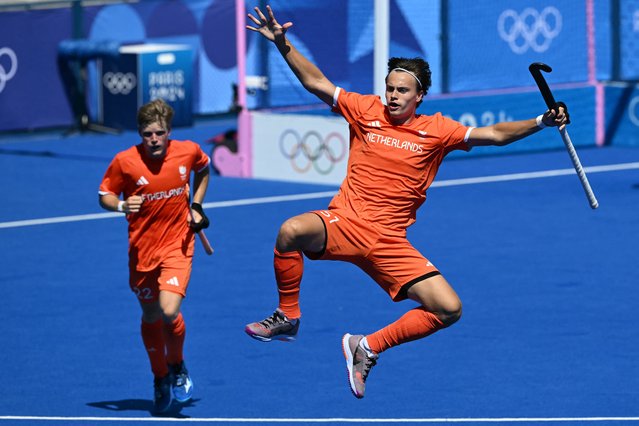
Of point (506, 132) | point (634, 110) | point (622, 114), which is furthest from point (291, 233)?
point (622, 114)

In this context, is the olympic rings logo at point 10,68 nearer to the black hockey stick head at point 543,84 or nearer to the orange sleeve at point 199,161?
the orange sleeve at point 199,161

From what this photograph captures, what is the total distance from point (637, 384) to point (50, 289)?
23.0 ft

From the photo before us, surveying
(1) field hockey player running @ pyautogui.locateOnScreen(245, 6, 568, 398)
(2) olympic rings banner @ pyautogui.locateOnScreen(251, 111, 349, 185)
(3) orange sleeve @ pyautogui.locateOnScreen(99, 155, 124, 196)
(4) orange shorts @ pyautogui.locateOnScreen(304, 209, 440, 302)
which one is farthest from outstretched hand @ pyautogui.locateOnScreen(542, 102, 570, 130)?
(2) olympic rings banner @ pyautogui.locateOnScreen(251, 111, 349, 185)

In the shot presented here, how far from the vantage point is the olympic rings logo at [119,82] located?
90.6ft

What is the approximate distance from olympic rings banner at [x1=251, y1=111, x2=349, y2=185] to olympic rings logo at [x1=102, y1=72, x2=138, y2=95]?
4.86m

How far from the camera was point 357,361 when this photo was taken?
9922 millimetres

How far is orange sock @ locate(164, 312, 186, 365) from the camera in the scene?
11.8 meters

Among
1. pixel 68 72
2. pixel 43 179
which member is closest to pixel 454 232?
pixel 43 179

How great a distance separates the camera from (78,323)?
1498 centimetres

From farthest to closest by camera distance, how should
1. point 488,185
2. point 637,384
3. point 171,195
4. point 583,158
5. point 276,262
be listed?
1. point 583,158
2. point 488,185
3. point 637,384
4. point 171,195
5. point 276,262

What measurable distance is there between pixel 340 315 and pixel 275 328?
5.36 metres

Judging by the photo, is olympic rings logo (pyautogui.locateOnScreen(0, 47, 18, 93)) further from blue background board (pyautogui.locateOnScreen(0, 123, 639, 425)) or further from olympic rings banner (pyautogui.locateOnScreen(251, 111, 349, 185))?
olympic rings banner (pyautogui.locateOnScreen(251, 111, 349, 185))

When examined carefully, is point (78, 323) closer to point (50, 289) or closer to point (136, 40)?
point (50, 289)

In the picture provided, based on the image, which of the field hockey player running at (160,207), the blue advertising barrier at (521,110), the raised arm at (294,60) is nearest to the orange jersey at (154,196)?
the field hockey player running at (160,207)
